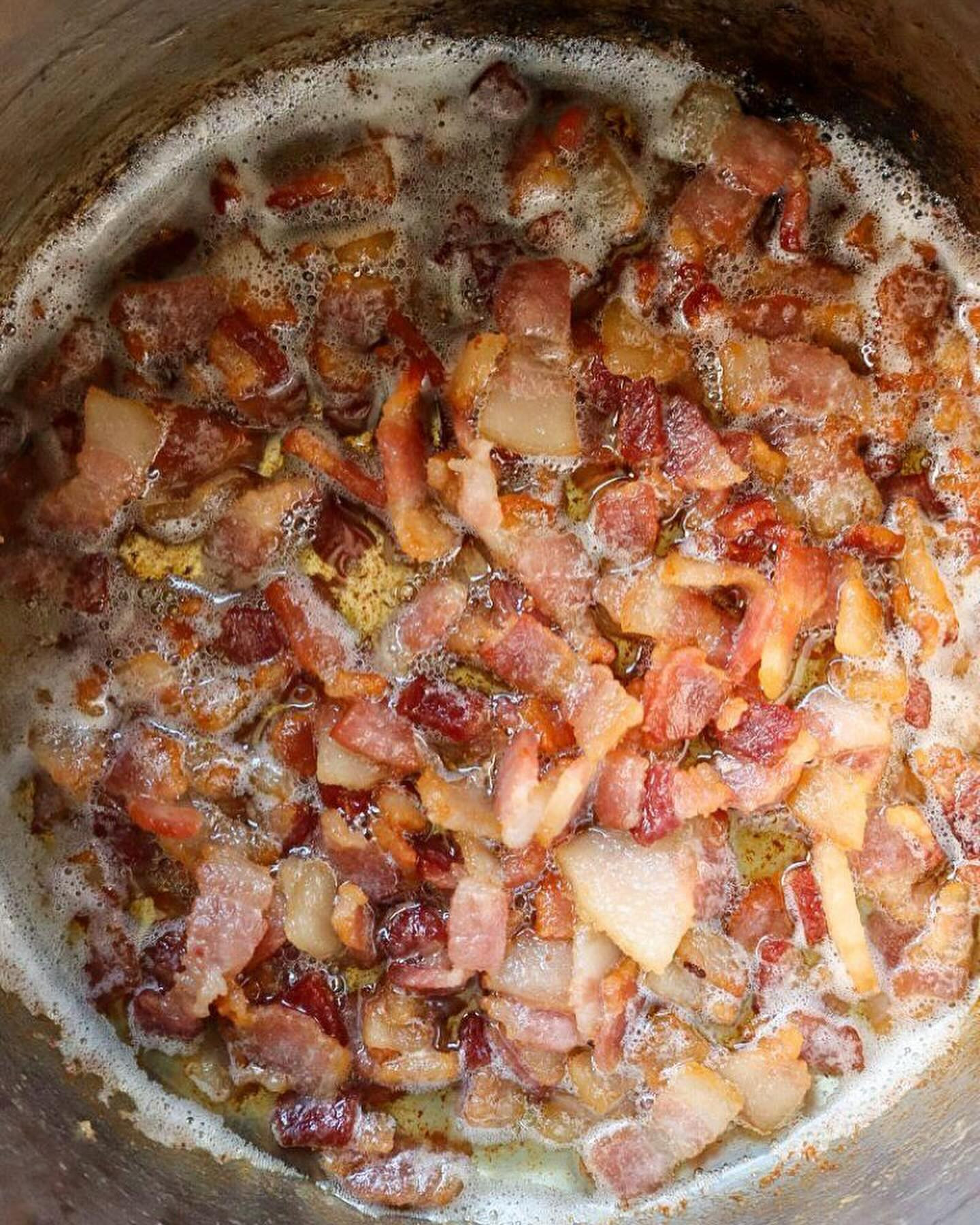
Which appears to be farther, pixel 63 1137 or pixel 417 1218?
pixel 417 1218

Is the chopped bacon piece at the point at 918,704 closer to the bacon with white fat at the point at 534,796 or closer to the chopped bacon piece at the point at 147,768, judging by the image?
the bacon with white fat at the point at 534,796

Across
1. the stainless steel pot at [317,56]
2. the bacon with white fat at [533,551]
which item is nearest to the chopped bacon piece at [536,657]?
the bacon with white fat at [533,551]

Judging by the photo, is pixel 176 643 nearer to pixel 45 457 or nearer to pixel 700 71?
pixel 45 457

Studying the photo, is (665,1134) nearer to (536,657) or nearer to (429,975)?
(429,975)

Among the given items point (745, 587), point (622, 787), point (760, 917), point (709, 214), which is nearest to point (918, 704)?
point (745, 587)

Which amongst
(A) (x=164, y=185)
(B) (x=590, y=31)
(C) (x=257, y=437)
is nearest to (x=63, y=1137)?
(C) (x=257, y=437)
